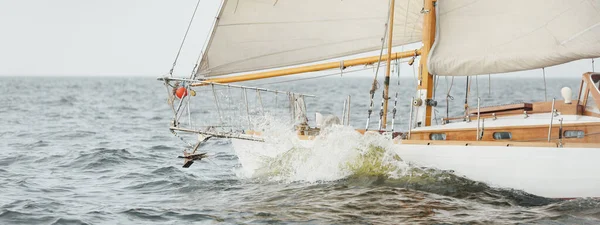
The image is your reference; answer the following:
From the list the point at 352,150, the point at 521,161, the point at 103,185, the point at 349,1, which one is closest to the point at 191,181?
the point at 103,185

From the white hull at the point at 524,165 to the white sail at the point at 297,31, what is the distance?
8.77 feet

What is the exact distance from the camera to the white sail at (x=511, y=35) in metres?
15.0

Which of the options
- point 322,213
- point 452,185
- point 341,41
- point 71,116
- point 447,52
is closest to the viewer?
point 322,213

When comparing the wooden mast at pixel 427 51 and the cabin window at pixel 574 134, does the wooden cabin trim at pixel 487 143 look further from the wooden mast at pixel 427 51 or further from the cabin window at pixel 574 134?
the wooden mast at pixel 427 51

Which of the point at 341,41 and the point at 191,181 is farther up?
the point at 341,41

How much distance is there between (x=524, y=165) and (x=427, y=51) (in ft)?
10.2

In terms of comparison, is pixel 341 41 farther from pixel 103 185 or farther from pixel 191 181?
pixel 103 185

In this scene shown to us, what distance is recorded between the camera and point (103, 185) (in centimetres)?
1712

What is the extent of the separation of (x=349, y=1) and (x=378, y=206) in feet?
15.1

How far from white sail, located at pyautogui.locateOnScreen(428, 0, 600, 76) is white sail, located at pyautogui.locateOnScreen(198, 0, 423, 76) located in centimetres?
102

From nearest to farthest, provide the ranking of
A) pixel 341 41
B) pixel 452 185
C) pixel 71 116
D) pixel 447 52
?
pixel 452 185, pixel 447 52, pixel 341 41, pixel 71 116

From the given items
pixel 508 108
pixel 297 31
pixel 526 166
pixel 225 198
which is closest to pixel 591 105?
pixel 508 108

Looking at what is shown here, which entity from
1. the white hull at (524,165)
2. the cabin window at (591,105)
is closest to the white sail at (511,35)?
the cabin window at (591,105)

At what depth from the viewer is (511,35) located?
50.8 feet
